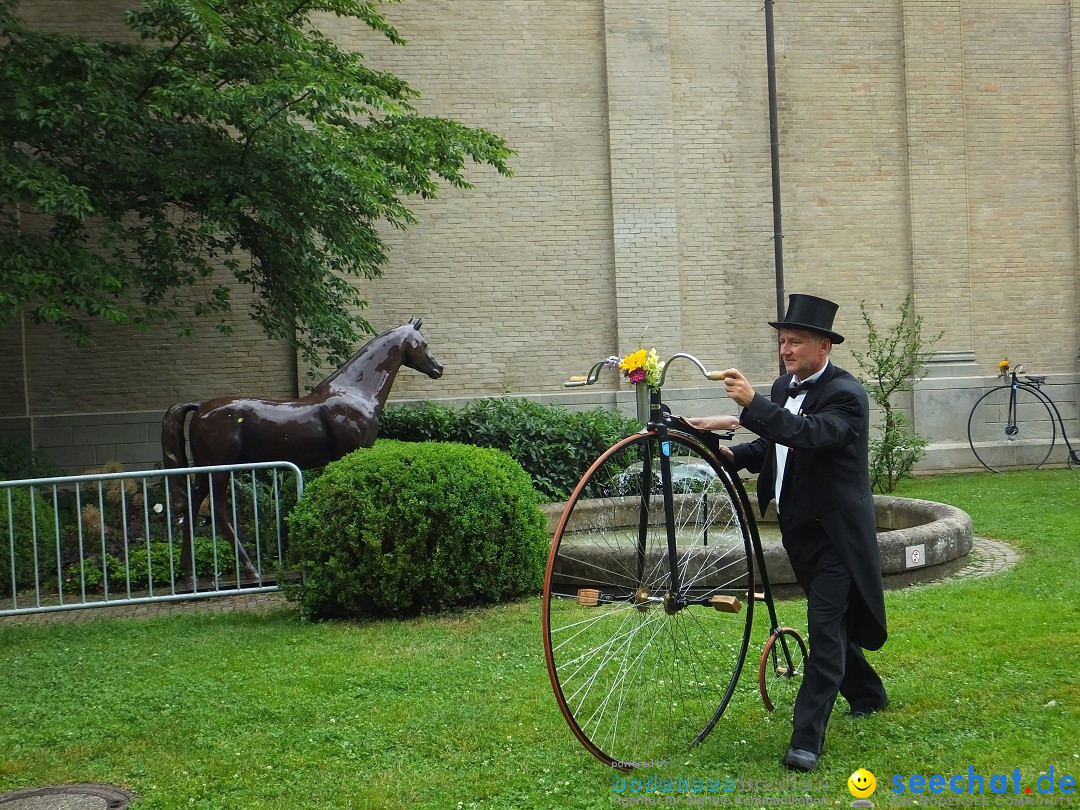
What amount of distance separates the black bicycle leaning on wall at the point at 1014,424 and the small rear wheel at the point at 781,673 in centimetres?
1236

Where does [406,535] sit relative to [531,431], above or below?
below

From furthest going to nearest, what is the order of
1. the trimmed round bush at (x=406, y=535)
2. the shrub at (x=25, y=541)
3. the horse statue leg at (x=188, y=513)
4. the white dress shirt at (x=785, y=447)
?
the shrub at (x=25, y=541), the horse statue leg at (x=188, y=513), the trimmed round bush at (x=406, y=535), the white dress shirt at (x=785, y=447)

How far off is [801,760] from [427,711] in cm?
206

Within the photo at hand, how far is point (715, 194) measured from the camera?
1633 cm

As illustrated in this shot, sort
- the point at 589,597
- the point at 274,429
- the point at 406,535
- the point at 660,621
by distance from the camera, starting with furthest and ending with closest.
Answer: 1. the point at 274,429
2. the point at 406,535
3. the point at 660,621
4. the point at 589,597

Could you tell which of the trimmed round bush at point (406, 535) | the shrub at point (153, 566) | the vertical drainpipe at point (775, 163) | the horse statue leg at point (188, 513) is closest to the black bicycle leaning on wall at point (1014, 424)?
the vertical drainpipe at point (775, 163)

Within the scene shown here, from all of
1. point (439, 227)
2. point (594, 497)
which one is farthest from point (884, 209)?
point (594, 497)

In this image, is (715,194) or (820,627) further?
(715,194)

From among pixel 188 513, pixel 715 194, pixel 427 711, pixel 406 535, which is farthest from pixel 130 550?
pixel 715 194

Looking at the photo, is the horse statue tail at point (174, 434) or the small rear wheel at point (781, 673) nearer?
the small rear wheel at point (781, 673)

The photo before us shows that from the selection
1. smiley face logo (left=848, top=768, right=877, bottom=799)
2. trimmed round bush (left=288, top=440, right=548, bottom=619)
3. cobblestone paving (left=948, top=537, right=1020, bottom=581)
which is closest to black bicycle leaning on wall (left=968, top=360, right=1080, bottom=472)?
cobblestone paving (left=948, top=537, right=1020, bottom=581)

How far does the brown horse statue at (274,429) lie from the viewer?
9.10m

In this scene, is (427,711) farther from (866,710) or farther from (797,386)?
(797,386)

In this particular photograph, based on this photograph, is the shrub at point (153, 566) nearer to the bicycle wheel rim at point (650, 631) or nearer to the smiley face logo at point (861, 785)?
the bicycle wheel rim at point (650, 631)
